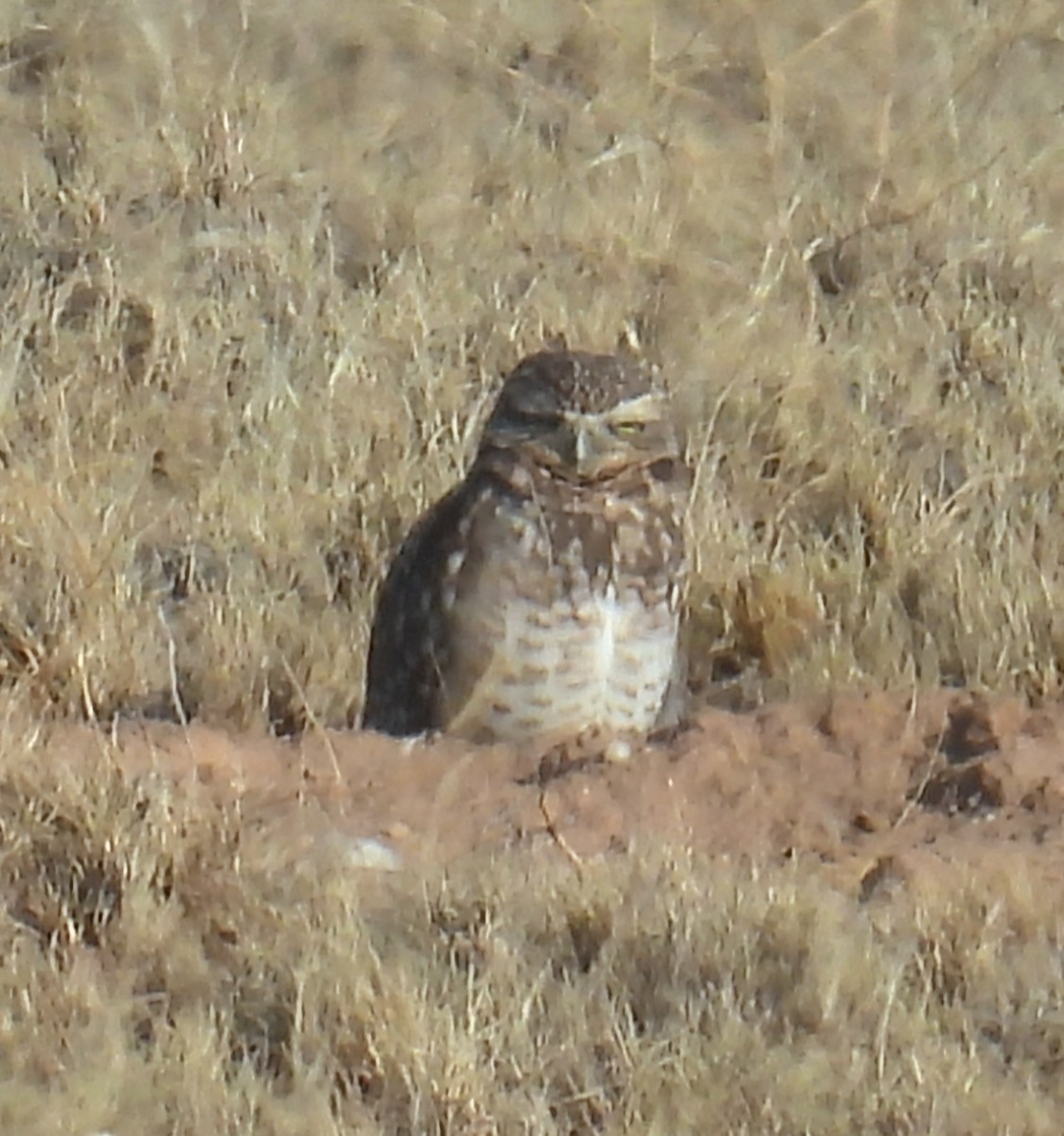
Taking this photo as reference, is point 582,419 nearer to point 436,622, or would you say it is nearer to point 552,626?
point 552,626

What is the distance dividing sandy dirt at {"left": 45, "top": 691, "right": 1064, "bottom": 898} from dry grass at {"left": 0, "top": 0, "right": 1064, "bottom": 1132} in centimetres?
30

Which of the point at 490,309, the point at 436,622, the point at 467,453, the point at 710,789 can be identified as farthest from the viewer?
the point at 490,309

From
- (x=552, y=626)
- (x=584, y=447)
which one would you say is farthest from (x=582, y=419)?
(x=552, y=626)

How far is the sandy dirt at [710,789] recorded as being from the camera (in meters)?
5.76

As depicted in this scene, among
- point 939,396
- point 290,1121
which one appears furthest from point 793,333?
point 290,1121

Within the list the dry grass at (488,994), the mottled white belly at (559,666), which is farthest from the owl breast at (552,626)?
the dry grass at (488,994)

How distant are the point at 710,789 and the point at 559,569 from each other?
0.66m

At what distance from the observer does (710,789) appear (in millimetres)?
6270

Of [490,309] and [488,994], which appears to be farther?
[490,309]

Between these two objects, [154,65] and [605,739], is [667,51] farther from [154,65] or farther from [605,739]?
[605,739]

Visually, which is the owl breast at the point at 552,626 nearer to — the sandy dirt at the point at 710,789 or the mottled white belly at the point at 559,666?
the mottled white belly at the point at 559,666

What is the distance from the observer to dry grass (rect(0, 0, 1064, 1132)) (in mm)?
4840

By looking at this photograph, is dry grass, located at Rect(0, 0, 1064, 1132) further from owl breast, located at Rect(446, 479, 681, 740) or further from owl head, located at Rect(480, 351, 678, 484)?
owl head, located at Rect(480, 351, 678, 484)

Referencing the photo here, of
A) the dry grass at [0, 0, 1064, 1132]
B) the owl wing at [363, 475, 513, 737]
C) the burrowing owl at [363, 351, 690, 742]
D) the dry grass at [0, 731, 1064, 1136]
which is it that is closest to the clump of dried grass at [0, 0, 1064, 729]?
the dry grass at [0, 0, 1064, 1132]
